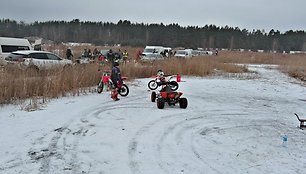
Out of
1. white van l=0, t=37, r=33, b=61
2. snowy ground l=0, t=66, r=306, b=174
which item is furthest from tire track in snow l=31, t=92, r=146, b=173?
white van l=0, t=37, r=33, b=61

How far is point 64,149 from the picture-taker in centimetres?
560

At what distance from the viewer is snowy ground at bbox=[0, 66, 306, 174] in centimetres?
503

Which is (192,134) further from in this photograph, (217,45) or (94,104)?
(217,45)

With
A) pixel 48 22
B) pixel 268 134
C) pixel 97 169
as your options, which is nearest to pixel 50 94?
pixel 97 169

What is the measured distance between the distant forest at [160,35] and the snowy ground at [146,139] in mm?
79385

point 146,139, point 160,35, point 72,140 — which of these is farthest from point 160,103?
point 160,35

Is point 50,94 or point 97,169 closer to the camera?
point 97,169

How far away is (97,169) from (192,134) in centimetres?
278

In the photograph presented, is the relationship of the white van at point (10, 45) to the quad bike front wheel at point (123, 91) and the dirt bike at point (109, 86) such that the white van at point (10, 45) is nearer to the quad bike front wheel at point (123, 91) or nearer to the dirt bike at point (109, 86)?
the dirt bike at point (109, 86)

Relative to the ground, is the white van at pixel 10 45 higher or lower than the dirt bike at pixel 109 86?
higher

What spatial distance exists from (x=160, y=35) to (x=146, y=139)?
9132cm

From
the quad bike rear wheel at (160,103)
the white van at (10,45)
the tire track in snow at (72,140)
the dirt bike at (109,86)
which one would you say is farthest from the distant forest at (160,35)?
the tire track in snow at (72,140)

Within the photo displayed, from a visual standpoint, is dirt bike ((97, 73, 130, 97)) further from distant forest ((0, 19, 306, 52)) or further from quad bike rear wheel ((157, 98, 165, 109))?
distant forest ((0, 19, 306, 52))

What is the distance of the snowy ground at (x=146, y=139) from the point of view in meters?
5.03
